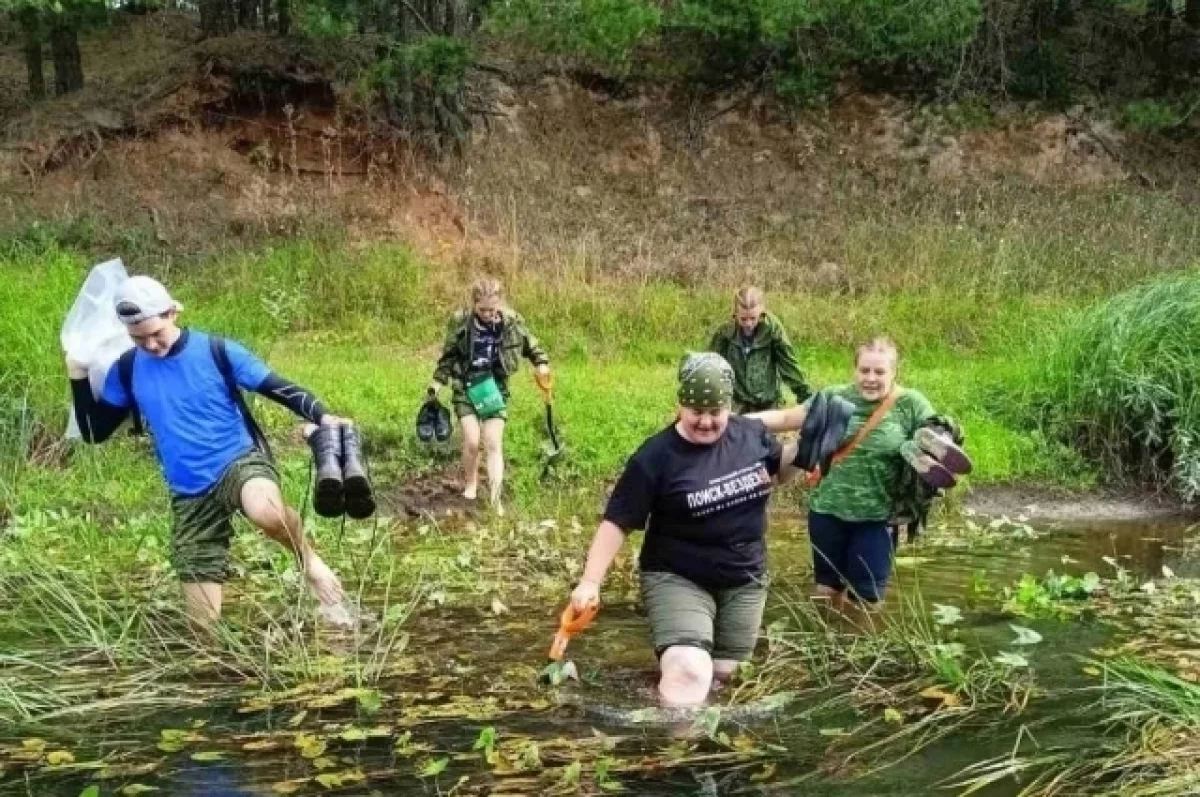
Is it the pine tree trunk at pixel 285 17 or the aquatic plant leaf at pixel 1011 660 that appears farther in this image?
the pine tree trunk at pixel 285 17

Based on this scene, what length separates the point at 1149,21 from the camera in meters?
22.9

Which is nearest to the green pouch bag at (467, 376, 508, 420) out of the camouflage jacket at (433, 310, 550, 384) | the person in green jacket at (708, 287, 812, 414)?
the camouflage jacket at (433, 310, 550, 384)

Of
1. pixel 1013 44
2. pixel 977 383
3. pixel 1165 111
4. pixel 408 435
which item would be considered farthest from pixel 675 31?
pixel 408 435

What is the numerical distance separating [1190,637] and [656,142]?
15.5m

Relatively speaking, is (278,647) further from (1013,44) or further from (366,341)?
(1013,44)

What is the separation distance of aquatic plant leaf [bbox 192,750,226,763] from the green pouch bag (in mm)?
5424

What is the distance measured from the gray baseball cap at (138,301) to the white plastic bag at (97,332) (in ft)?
1.02

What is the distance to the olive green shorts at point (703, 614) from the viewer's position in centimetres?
593

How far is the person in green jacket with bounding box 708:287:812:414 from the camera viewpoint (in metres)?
10.3

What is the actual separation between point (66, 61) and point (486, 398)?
12481 mm

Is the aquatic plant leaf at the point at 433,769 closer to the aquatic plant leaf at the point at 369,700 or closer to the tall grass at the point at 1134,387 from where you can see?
the aquatic plant leaf at the point at 369,700

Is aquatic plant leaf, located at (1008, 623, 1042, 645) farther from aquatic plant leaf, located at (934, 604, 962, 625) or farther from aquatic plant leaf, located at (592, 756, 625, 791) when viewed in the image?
aquatic plant leaf, located at (592, 756, 625, 791)

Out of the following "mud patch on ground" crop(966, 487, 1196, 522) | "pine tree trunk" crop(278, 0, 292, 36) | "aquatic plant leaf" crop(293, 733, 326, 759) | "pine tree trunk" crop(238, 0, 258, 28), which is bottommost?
"mud patch on ground" crop(966, 487, 1196, 522)

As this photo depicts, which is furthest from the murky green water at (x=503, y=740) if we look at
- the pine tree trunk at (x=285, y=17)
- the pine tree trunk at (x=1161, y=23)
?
the pine tree trunk at (x=1161, y=23)
